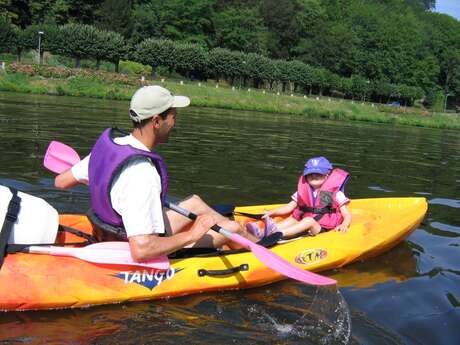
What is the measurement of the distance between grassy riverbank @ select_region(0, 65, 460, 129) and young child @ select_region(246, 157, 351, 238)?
24420 millimetres

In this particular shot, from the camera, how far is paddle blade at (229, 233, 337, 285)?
3.81 metres

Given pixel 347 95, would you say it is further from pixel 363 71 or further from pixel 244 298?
pixel 244 298

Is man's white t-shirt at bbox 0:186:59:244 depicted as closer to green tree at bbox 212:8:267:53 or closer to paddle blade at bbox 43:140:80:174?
paddle blade at bbox 43:140:80:174

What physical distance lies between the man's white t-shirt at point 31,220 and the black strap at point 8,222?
0.02m

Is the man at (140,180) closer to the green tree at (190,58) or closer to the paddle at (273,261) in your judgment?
the paddle at (273,261)

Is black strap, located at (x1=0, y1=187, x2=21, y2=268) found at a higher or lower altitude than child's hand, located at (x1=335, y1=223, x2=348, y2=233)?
higher

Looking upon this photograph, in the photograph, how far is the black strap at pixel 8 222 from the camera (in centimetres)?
358

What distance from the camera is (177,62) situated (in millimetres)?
45719

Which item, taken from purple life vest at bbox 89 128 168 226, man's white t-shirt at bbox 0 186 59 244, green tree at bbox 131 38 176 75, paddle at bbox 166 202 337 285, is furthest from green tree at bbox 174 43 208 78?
purple life vest at bbox 89 128 168 226

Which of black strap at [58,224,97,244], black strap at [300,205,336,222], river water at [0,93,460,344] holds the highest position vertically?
black strap at [300,205,336,222]

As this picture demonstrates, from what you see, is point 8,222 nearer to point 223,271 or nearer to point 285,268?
point 223,271

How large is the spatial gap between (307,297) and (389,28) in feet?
242

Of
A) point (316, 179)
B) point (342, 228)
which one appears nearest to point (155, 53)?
point (316, 179)

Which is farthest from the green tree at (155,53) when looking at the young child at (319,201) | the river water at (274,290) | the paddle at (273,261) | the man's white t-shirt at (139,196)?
the man's white t-shirt at (139,196)
